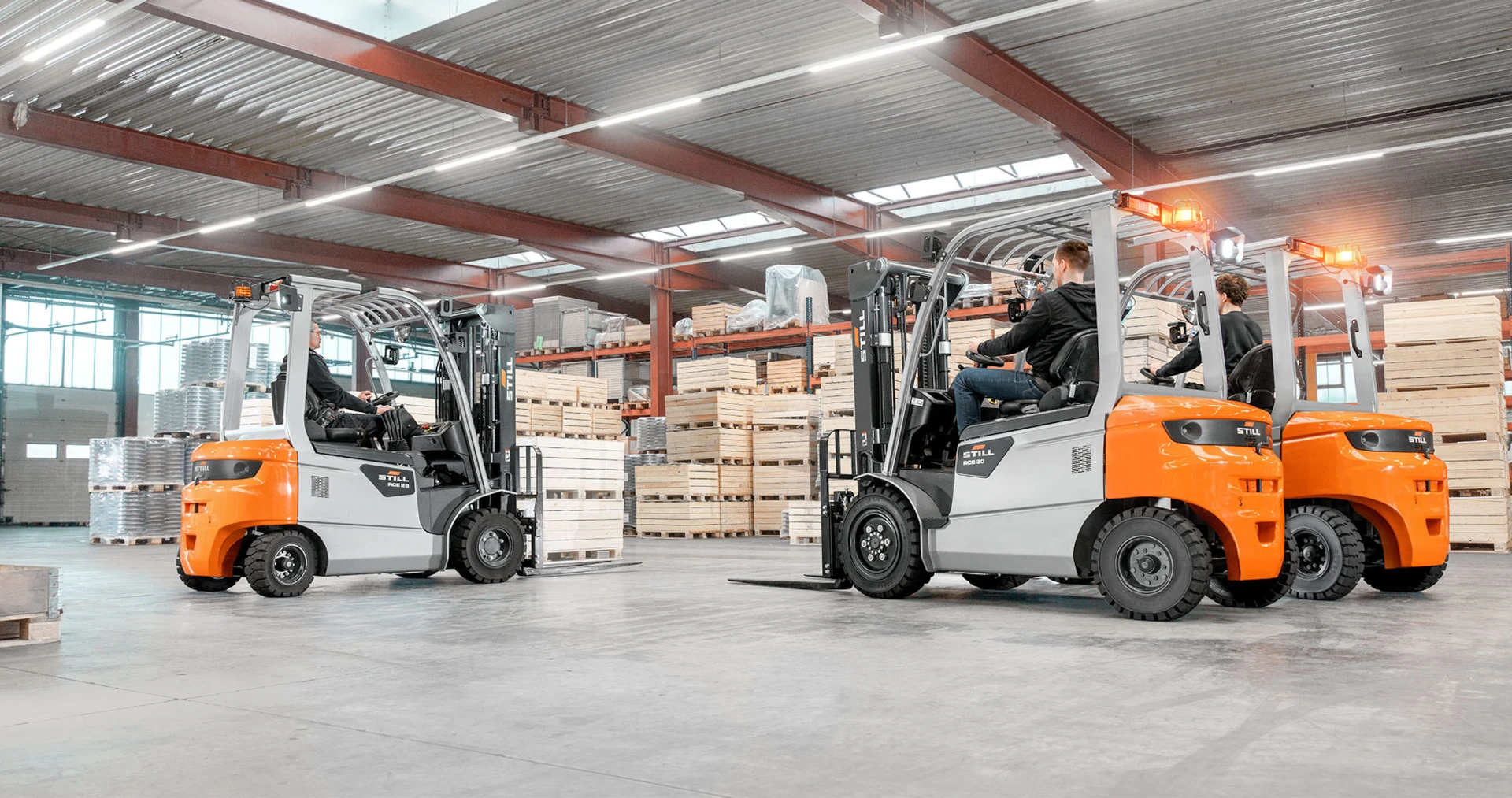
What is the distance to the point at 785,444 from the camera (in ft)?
56.4

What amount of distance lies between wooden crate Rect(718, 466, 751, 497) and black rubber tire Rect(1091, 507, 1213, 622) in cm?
1164

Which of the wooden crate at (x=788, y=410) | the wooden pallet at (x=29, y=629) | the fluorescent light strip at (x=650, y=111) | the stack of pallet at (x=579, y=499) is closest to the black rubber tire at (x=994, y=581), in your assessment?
the stack of pallet at (x=579, y=499)

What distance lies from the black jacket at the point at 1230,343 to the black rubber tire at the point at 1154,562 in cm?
148

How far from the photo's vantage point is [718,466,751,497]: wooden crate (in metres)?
17.3

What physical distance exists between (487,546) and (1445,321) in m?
9.52

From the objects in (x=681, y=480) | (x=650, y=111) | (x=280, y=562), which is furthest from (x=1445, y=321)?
(x=280, y=562)

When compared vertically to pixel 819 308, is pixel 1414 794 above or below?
below

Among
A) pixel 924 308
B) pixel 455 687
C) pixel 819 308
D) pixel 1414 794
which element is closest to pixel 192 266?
pixel 819 308

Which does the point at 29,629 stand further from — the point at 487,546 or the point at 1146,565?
the point at 1146,565

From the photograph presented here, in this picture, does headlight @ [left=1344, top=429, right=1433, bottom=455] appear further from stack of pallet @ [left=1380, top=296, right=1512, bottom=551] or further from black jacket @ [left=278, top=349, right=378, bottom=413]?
black jacket @ [left=278, top=349, right=378, bottom=413]

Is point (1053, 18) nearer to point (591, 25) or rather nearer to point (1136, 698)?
point (591, 25)

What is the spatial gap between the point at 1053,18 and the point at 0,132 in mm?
12386

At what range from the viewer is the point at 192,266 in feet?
78.7

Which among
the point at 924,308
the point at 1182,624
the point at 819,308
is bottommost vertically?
the point at 1182,624
